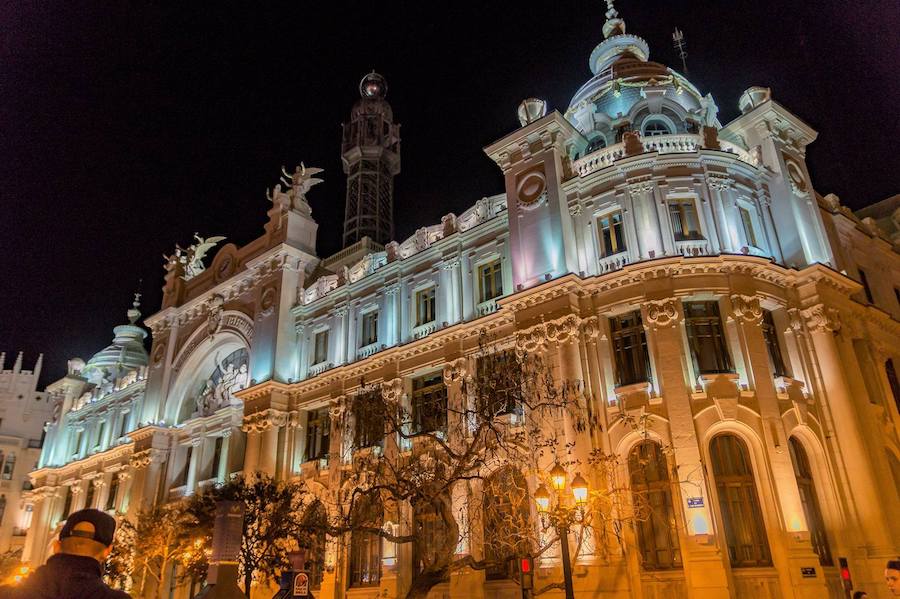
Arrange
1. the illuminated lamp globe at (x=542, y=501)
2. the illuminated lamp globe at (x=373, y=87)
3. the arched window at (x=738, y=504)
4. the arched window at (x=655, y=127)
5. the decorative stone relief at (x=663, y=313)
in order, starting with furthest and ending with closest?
1. the illuminated lamp globe at (x=373, y=87)
2. the arched window at (x=655, y=127)
3. the decorative stone relief at (x=663, y=313)
4. the arched window at (x=738, y=504)
5. the illuminated lamp globe at (x=542, y=501)

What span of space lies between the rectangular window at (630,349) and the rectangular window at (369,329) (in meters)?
13.5

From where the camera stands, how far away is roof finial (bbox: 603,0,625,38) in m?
38.0

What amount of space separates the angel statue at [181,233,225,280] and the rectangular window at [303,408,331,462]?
60.7 ft

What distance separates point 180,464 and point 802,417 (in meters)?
36.5

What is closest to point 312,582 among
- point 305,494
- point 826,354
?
point 305,494

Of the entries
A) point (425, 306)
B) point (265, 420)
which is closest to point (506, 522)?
point (425, 306)

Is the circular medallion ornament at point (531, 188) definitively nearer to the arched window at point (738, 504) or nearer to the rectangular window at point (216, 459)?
the arched window at point (738, 504)

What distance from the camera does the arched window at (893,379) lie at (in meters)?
29.3

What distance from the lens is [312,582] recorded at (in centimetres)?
2925

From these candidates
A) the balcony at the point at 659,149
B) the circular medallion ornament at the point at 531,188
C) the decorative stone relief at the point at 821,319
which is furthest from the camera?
the circular medallion ornament at the point at 531,188

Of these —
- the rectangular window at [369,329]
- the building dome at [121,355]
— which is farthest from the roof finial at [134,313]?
the rectangular window at [369,329]

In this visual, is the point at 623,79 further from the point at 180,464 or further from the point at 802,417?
the point at 180,464

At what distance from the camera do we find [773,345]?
2472cm

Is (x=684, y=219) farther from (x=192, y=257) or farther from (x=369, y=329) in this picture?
(x=192, y=257)
